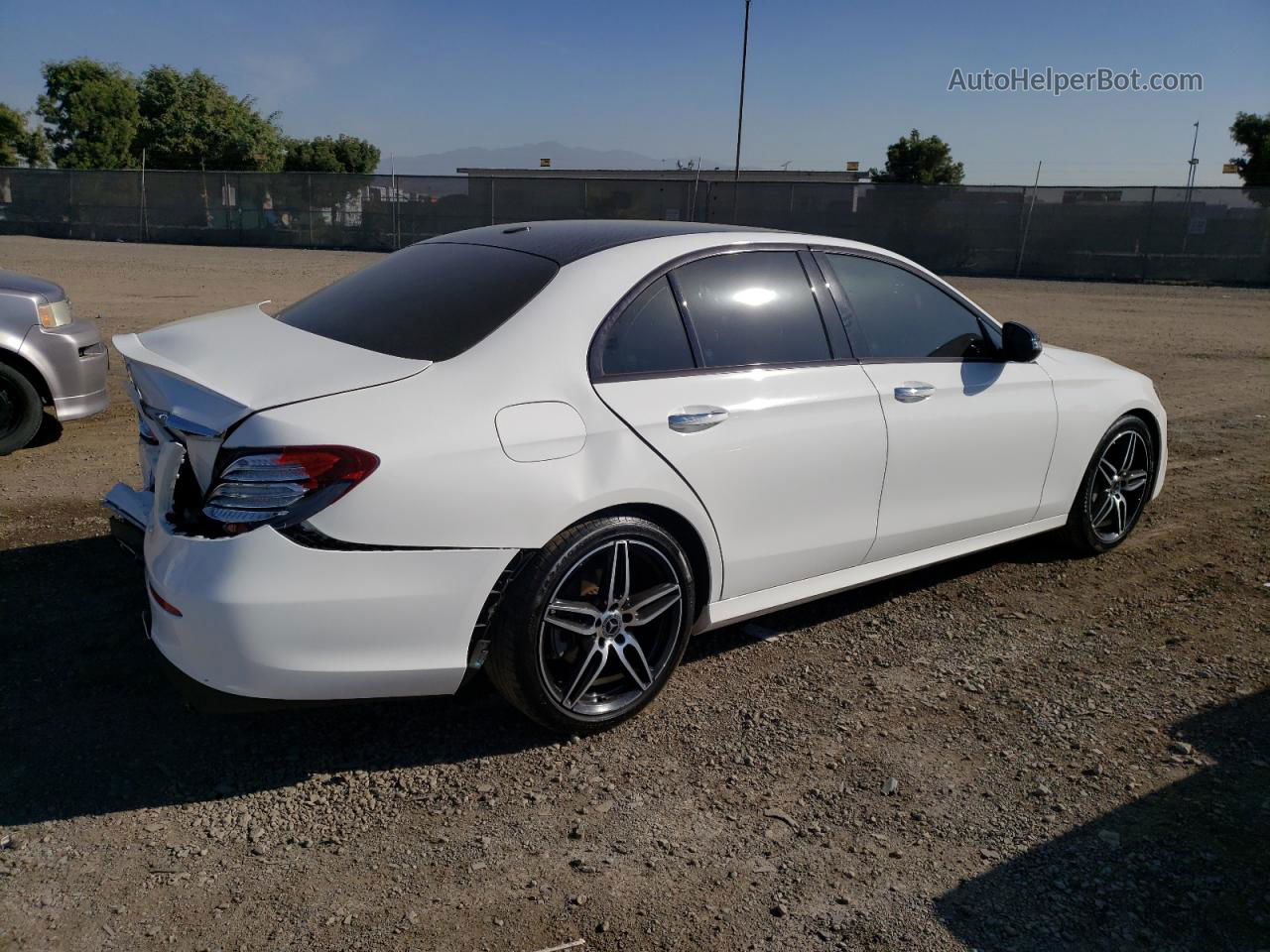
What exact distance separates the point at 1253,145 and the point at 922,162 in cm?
1611

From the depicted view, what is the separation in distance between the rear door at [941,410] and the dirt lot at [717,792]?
1.63 ft

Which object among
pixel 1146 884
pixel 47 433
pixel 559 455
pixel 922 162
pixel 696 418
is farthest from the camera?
pixel 922 162

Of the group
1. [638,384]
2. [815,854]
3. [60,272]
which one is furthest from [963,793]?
[60,272]

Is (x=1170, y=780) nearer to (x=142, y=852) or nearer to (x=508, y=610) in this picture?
(x=508, y=610)

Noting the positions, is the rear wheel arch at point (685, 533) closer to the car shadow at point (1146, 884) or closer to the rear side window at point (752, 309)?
the rear side window at point (752, 309)

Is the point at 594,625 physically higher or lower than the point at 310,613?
lower

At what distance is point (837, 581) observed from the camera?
13.3ft

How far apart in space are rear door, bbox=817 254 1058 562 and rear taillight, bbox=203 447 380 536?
2176 mm

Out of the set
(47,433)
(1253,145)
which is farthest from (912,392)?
(1253,145)

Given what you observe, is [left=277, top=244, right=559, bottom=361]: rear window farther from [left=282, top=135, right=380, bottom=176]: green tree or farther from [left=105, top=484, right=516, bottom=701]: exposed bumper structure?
[left=282, top=135, right=380, bottom=176]: green tree

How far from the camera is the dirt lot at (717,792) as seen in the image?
8.40ft

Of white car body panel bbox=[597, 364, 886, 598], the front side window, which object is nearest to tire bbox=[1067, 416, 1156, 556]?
the front side window

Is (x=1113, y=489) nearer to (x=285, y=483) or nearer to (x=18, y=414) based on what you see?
(x=285, y=483)

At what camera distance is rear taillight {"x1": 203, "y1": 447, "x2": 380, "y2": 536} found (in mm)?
2744
